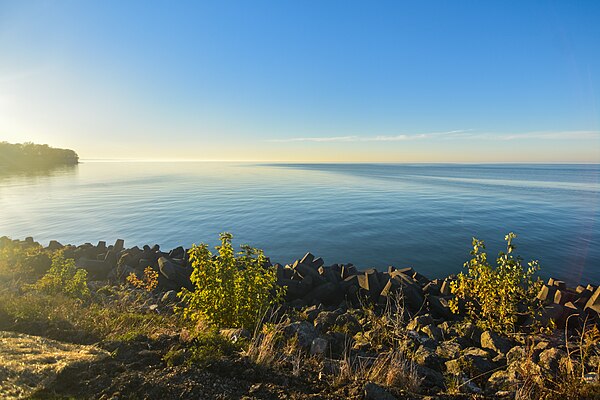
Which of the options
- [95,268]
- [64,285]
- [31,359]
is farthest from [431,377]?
[95,268]

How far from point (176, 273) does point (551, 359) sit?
15.4 m

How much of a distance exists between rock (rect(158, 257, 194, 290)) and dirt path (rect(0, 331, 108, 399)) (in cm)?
825

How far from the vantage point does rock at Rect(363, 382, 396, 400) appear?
491 centimetres

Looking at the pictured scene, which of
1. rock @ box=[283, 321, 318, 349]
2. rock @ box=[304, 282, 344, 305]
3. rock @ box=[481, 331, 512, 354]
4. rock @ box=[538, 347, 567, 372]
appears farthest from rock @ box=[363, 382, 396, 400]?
rock @ box=[304, 282, 344, 305]

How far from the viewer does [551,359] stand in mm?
6992

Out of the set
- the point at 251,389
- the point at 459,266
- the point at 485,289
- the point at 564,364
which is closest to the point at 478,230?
the point at 459,266

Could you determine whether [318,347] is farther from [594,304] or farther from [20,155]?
[20,155]

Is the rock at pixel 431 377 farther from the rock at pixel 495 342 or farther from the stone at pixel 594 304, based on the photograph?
the stone at pixel 594 304

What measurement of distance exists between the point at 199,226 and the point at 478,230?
→ 33.8m

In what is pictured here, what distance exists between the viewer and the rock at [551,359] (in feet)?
22.2

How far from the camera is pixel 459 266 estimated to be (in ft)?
73.8

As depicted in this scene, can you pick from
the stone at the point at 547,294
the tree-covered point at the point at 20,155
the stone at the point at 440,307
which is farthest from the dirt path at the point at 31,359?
the tree-covered point at the point at 20,155

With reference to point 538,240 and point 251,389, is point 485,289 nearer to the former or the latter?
point 251,389

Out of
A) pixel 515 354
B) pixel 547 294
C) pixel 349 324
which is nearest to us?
pixel 515 354
